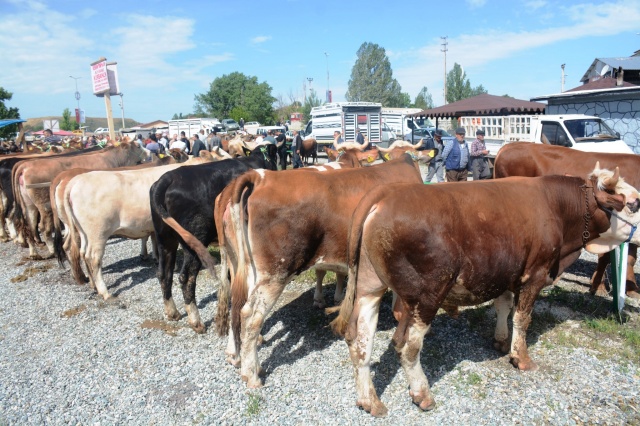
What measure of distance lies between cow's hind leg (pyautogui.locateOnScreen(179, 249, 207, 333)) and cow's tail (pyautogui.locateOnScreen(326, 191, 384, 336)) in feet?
7.74

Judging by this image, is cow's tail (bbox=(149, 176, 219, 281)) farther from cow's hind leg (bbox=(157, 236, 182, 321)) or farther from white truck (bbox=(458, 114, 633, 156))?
white truck (bbox=(458, 114, 633, 156))

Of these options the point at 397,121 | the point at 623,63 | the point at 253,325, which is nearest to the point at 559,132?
the point at 253,325

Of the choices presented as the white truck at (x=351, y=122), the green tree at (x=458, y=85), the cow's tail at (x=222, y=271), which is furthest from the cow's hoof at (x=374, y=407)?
the green tree at (x=458, y=85)

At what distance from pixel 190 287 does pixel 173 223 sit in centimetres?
95

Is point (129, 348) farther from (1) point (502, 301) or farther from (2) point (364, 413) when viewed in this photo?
(1) point (502, 301)

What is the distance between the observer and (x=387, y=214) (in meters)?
3.51

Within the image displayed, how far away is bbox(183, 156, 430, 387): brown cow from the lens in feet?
13.6

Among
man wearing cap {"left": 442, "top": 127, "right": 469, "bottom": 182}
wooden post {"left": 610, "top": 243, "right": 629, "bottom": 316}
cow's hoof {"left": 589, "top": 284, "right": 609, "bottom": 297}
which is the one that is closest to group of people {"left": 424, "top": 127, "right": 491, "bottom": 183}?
man wearing cap {"left": 442, "top": 127, "right": 469, "bottom": 182}

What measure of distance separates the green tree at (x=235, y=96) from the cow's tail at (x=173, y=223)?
2665 inches

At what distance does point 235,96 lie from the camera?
77312mm

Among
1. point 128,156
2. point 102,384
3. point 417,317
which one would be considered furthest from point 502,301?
point 128,156

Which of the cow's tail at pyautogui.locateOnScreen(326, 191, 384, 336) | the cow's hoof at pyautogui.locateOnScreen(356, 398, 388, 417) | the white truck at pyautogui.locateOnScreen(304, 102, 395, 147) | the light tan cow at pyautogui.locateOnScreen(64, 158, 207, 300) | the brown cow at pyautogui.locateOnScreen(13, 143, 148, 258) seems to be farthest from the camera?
the white truck at pyautogui.locateOnScreen(304, 102, 395, 147)

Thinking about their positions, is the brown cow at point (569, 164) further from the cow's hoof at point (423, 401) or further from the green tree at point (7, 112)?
the green tree at point (7, 112)

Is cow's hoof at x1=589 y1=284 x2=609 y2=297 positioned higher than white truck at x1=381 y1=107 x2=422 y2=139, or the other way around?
white truck at x1=381 y1=107 x2=422 y2=139
